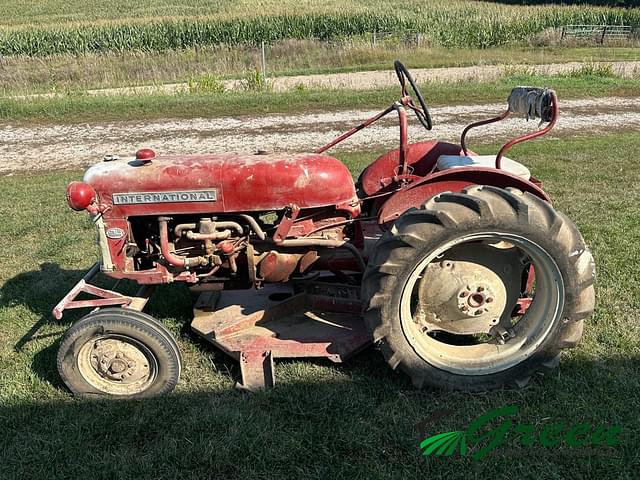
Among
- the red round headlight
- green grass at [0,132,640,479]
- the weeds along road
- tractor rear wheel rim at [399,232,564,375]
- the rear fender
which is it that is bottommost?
the weeds along road

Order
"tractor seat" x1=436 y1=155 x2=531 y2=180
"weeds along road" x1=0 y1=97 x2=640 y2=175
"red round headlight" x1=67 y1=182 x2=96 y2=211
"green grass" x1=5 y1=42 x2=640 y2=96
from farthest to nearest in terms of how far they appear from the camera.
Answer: "green grass" x1=5 y1=42 x2=640 y2=96
"weeds along road" x1=0 y1=97 x2=640 y2=175
"tractor seat" x1=436 y1=155 x2=531 y2=180
"red round headlight" x1=67 y1=182 x2=96 y2=211

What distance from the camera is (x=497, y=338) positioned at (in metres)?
3.13

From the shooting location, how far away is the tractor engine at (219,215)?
10.0 feet

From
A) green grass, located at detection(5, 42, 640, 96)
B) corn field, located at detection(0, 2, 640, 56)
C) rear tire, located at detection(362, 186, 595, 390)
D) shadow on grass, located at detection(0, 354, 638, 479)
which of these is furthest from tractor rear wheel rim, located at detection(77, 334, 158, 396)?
corn field, located at detection(0, 2, 640, 56)

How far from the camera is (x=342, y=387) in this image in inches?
→ 121

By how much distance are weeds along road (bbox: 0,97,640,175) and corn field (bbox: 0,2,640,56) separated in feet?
40.5

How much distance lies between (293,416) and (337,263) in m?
0.99

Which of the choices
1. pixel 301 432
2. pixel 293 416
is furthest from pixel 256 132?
pixel 301 432

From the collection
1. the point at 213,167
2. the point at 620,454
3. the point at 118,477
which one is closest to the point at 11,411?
the point at 118,477

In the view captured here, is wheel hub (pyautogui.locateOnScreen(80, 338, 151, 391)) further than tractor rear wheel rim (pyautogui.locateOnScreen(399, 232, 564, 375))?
Yes

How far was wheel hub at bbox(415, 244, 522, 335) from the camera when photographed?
307 cm

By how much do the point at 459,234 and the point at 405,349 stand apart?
69 cm
